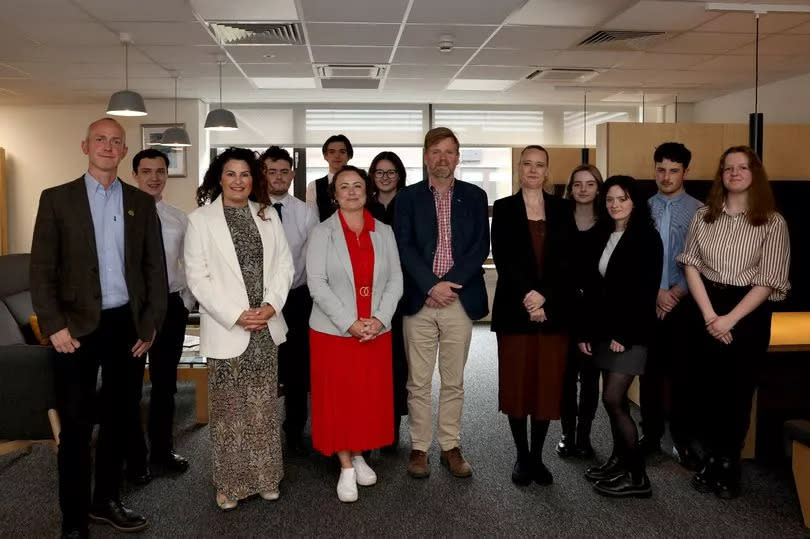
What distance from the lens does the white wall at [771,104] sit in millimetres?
7148

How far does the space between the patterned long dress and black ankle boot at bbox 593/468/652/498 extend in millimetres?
1562

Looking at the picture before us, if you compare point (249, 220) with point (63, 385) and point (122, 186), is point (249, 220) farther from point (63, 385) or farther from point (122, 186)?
point (63, 385)

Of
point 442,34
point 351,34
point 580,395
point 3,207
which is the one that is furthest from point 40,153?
point 580,395

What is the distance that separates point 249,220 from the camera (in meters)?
3.26

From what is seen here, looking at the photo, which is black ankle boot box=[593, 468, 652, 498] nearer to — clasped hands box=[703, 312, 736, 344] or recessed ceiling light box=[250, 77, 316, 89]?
clasped hands box=[703, 312, 736, 344]

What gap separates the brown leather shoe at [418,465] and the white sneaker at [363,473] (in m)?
0.20

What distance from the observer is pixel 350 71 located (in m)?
6.97

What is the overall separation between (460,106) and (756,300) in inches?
253

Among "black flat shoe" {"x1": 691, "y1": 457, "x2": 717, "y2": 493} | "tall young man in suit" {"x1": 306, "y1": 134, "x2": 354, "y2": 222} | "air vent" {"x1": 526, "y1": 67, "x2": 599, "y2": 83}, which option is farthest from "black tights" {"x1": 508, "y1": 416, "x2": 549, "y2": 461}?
"air vent" {"x1": 526, "y1": 67, "x2": 599, "y2": 83}

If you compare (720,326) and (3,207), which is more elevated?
(3,207)

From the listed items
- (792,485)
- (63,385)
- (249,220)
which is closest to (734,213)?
(792,485)

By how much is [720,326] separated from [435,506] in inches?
61.7

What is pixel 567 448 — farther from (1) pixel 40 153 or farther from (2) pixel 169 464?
(1) pixel 40 153

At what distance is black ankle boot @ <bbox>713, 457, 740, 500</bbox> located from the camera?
3.31 meters
